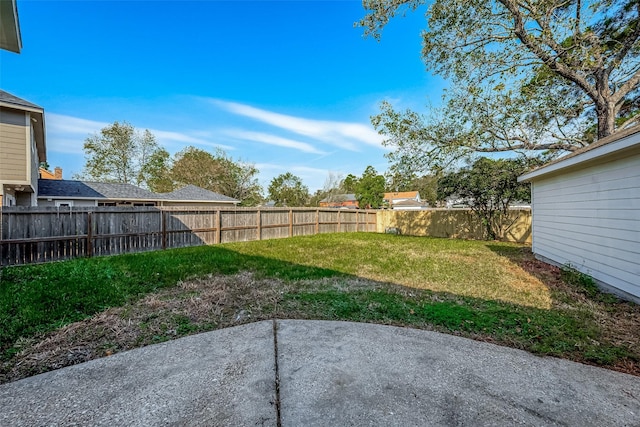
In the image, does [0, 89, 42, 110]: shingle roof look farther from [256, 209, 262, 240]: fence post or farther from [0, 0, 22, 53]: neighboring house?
[256, 209, 262, 240]: fence post

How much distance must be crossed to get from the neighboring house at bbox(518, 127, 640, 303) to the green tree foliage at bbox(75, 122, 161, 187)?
2904 centimetres

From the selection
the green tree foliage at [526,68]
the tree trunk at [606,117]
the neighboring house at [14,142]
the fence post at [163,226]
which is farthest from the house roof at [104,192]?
the tree trunk at [606,117]

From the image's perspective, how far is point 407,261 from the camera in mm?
6848

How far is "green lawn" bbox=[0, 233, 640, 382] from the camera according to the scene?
2592 mm

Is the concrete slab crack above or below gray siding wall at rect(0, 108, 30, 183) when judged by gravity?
below

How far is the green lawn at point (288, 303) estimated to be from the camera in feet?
8.50

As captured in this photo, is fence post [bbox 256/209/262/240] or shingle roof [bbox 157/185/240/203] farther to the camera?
shingle roof [bbox 157/185/240/203]

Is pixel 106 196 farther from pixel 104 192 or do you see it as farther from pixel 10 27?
pixel 10 27

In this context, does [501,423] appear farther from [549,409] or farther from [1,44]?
[1,44]

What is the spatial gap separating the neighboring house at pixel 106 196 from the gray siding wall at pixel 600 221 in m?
17.9

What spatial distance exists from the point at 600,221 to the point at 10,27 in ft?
27.4

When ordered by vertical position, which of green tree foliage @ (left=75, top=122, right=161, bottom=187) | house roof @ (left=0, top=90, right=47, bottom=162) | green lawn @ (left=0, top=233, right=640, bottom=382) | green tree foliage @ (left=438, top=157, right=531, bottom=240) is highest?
green tree foliage @ (left=75, top=122, right=161, bottom=187)

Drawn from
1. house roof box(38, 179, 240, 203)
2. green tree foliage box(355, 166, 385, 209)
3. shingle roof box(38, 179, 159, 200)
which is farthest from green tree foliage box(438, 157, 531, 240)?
green tree foliage box(355, 166, 385, 209)

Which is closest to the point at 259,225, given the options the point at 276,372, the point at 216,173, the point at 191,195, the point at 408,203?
the point at 276,372
